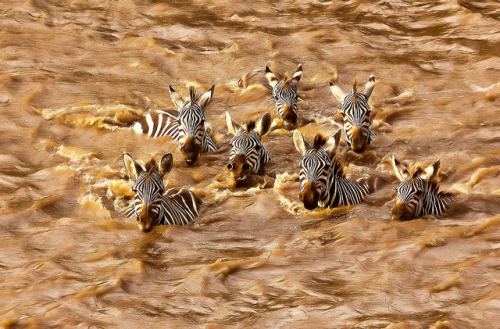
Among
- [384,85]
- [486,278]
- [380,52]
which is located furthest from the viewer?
[380,52]

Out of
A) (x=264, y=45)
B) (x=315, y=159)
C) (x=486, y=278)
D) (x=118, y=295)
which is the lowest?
(x=118, y=295)

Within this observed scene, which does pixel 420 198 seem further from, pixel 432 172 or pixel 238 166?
pixel 238 166

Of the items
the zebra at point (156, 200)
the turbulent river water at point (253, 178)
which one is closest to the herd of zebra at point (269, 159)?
the zebra at point (156, 200)

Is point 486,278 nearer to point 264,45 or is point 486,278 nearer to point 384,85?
point 384,85

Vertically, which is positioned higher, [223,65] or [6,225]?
[223,65]

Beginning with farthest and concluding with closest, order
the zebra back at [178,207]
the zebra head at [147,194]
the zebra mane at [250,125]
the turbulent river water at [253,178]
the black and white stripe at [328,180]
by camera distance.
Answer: the zebra mane at [250,125] → the zebra back at [178,207] → the black and white stripe at [328,180] → the zebra head at [147,194] → the turbulent river water at [253,178]

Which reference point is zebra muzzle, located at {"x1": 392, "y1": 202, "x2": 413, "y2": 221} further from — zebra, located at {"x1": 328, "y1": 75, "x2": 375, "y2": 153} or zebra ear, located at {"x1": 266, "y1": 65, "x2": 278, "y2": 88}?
zebra ear, located at {"x1": 266, "y1": 65, "x2": 278, "y2": 88}

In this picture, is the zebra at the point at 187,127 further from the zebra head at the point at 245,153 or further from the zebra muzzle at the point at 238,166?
the zebra muzzle at the point at 238,166

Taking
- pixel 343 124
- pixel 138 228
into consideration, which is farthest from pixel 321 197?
pixel 343 124
